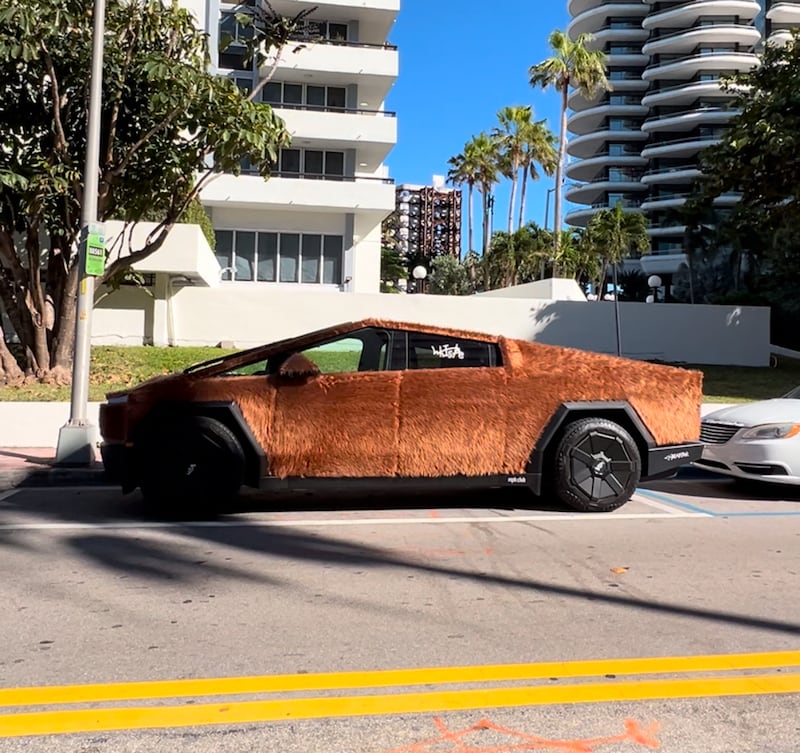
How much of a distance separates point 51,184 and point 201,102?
2.78m

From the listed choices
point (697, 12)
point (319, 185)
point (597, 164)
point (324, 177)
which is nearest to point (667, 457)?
point (319, 185)

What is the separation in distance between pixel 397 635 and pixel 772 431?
17.5 ft

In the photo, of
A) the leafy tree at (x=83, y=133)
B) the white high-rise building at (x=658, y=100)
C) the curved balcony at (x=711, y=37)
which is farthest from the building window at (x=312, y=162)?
the curved balcony at (x=711, y=37)

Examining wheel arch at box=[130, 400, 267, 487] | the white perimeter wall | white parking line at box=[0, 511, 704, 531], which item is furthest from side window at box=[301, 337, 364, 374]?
the white perimeter wall

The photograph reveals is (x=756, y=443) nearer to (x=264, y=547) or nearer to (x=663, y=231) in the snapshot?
(x=264, y=547)

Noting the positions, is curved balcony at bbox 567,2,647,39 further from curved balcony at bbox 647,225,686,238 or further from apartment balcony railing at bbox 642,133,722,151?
curved balcony at bbox 647,225,686,238

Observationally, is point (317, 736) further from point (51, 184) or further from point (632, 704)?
point (51, 184)

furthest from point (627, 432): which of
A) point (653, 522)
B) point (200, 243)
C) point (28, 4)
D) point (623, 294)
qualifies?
point (623, 294)

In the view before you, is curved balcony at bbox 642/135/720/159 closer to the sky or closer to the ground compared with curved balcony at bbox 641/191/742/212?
closer to the sky

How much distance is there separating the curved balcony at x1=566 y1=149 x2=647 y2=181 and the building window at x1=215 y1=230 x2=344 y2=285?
70.8 meters

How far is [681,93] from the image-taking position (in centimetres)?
8150

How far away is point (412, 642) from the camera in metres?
4.02

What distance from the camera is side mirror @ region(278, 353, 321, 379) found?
6.65 meters

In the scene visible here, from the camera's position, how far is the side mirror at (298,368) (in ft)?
21.8
